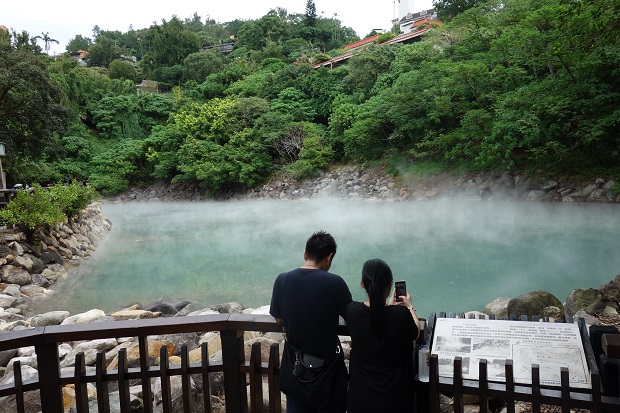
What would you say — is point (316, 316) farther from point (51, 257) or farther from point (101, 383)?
point (51, 257)

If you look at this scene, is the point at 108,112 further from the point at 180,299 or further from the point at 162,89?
the point at 180,299

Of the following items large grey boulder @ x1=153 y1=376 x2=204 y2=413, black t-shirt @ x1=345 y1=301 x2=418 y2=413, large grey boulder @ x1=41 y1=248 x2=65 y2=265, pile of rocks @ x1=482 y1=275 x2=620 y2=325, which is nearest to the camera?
black t-shirt @ x1=345 y1=301 x2=418 y2=413

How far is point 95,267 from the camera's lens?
10523mm

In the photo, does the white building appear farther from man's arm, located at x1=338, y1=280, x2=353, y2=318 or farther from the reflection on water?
man's arm, located at x1=338, y1=280, x2=353, y2=318

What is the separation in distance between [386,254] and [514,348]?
8.09 m

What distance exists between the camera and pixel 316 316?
6.32 ft

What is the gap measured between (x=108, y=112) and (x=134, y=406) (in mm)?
30856

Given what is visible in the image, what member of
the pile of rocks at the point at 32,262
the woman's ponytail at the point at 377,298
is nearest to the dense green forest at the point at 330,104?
the pile of rocks at the point at 32,262

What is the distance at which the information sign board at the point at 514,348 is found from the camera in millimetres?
1788

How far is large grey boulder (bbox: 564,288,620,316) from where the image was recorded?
5219 mm

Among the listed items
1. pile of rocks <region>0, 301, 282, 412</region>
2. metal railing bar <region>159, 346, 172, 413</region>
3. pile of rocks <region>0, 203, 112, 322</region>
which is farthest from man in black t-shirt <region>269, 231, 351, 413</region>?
pile of rocks <region>0, 203, 112, 322</region>

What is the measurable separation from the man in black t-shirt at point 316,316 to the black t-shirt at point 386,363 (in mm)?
108

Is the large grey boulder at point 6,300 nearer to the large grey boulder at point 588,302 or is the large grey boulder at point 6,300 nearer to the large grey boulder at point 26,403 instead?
the large grey boulder at point 26,403

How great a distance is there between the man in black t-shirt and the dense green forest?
6.11 meters
